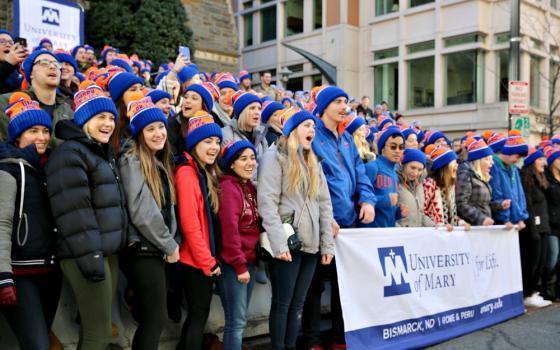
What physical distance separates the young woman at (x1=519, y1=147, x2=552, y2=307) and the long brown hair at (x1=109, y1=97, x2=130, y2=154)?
576 cm

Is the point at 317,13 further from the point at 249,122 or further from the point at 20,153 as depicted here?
the point at 20,153

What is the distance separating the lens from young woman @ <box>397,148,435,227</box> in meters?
6.05

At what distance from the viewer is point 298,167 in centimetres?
469

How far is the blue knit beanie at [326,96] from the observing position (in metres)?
5.32

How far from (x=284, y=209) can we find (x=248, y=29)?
3495cm

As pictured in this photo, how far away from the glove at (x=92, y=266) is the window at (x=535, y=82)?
2635cm

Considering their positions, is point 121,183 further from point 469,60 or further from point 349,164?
point 469,60

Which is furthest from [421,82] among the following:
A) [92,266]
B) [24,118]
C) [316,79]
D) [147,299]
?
[92,266]

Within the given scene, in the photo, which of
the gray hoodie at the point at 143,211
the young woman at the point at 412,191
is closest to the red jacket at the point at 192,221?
the gray hoodie at the point at 143,211

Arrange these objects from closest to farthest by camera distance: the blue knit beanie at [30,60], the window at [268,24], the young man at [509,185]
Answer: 1. the blue knit beanie at [30,60]
2. the young man at [509,185]
3. the window at [268,24]

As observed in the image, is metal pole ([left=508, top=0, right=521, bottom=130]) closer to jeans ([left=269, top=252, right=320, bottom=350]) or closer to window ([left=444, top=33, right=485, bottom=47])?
jeans ([left=269, top=252, right=320, bottom=350])

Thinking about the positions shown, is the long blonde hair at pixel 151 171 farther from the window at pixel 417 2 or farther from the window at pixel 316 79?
the window at pixel 316 79

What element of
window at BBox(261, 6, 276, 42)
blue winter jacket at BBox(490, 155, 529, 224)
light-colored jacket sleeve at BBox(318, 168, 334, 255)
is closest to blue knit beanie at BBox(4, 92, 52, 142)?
light-colored jacket sleeve at BBox(318, 168, 334, 255)

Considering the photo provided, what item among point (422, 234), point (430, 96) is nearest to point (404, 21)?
point (430, 96)
